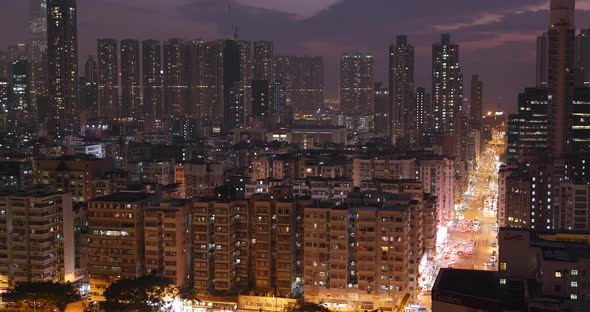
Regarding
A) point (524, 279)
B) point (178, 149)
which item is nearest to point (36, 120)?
point (178, 149)

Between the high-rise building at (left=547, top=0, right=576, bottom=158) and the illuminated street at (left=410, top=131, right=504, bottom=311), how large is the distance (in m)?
5.11

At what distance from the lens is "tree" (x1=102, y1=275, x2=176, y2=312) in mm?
18016

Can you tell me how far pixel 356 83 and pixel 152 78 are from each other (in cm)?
2361

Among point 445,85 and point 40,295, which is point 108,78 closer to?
point 445,85

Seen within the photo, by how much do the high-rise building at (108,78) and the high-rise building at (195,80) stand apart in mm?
7346

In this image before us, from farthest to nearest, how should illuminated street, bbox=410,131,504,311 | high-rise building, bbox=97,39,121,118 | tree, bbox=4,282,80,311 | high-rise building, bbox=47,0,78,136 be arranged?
high-rise building, bbox=97,39,121,118
high-rise building, bbox=47,0,78,136
illuminated street, bbox=410,131,504,311
tree, bbox=4,282,80,311

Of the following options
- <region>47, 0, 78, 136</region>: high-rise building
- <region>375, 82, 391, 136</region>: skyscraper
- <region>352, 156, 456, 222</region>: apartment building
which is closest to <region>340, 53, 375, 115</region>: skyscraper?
<region>375, 82, 391, 136</region>: skyscraper

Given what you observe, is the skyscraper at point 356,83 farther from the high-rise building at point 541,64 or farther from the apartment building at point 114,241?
the apartment building at point 114,241

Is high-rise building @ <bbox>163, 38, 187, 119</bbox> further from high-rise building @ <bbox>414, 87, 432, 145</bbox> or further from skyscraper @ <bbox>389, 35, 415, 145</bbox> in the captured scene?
high-rise building @ <bbox>414, 87, 432, 145</bbox>

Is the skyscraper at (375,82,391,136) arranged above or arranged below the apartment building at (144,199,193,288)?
above

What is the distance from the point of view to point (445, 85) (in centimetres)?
6612

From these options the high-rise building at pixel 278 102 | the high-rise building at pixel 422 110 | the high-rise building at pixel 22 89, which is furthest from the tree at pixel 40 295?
the high-rise building at pixel 278 102

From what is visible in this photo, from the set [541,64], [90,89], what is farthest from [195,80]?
[541,64]

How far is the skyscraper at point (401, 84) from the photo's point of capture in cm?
6712
